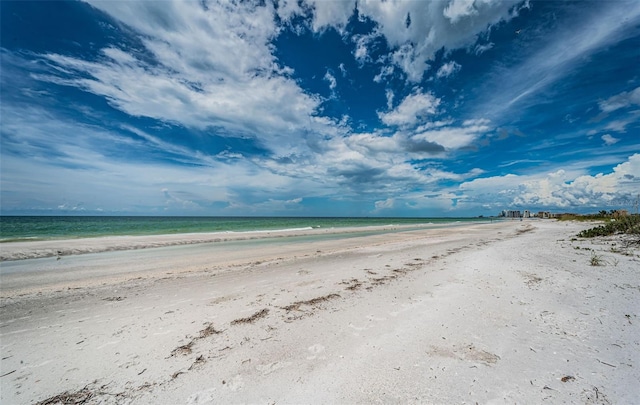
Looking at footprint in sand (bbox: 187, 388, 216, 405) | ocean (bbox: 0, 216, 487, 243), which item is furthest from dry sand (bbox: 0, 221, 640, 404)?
ocean (bbox: 0, 216, 487, 243)

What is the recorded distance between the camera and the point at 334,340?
4.62 meters

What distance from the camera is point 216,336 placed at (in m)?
4.86

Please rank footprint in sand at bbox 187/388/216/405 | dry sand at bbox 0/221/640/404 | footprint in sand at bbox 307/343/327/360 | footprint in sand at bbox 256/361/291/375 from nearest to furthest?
footprint in sand at bbox 187/388/216/405
dry sand at bbox 0/221/640/404
footprint in sand at bbox 256/361/291/375
footprint in sand at bbox 307/343/327/360

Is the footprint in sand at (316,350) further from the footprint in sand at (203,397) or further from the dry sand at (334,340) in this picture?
the footprint in sand at (203,397)

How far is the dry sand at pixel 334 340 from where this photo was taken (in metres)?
3.34

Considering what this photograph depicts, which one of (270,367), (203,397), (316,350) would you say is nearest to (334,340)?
(316,350)

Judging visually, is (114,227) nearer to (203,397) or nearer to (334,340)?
(203,397)

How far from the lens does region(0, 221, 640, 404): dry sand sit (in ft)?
11.0

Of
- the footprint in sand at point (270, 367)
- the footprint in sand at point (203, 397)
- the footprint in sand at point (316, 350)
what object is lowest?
the footprint in sand at point (203, 397)

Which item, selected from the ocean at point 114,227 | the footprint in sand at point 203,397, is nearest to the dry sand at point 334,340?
the footprint in sand at point 203,397

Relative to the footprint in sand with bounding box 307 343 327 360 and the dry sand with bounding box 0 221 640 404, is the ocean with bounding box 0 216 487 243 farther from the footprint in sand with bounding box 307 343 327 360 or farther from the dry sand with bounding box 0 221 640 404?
the footprint in sand with bounding box 307 343 327 360

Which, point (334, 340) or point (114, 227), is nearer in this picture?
point (334, 340)

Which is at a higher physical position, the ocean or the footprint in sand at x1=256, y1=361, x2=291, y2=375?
the ocean

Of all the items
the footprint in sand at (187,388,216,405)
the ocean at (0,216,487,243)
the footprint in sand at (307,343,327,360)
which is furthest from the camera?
the ocean at (0,216,487,243)
